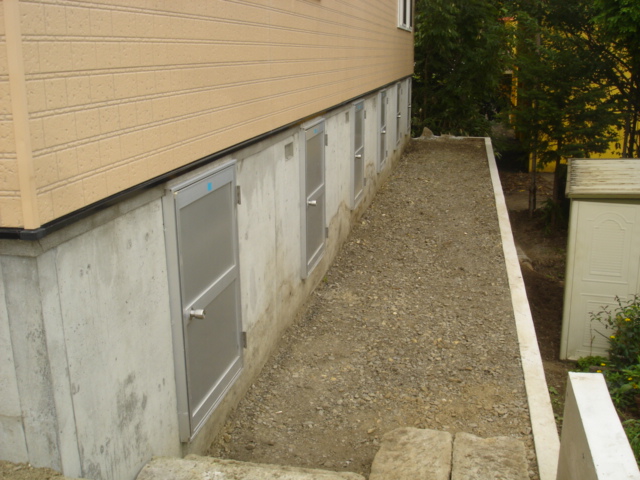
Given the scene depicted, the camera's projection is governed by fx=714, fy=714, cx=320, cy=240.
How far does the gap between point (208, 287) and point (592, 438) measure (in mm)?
2404

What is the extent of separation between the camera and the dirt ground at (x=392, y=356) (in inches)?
194

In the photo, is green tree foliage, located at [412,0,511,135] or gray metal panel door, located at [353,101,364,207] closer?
gray metal panel door, located at [353,101,364,207]

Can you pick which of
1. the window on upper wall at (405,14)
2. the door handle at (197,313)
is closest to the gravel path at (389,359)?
the door handle at (197,313)

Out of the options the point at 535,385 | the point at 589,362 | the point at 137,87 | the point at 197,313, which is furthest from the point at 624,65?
the point at 137,87

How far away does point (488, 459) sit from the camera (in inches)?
153

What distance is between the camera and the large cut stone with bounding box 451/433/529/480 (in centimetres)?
372

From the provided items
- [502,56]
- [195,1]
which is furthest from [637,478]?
[502,56]

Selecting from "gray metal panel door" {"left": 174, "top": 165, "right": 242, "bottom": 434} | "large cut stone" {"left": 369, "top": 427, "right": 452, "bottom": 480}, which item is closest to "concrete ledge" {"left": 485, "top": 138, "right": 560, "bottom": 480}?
"large cut stone" {"left": 369, "top": 427, "right": 452, "bottom": 480}

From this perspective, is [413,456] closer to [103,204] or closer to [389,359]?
[389,359]

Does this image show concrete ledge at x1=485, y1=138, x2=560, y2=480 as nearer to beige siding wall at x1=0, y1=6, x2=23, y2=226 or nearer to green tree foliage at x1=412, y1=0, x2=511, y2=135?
beige siding wall at x1=0, y1=6, x2=23, y2=226

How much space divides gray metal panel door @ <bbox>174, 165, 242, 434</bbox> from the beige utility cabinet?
6210 mm

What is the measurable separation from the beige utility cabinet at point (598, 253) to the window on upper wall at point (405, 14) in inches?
287

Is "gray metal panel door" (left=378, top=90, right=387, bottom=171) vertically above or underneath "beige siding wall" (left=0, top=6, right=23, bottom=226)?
underneath

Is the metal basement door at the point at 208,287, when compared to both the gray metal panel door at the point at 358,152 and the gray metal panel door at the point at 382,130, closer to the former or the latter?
the gray metal panel door at the point at 358,152
